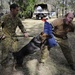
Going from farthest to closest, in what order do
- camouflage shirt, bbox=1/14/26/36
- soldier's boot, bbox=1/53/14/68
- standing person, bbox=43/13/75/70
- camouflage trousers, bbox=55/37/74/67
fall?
camouflage trousers, bbox=55/37/74/67 → standing person, bbox=43/13/75/70 → camouflage shirt, bbox=1/14/26/36 → soldier's boot, bbox=1/53/14/68

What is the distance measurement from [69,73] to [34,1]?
3338 cm

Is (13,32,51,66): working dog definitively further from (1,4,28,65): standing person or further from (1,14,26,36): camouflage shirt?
(1,14,26,36): camouflage shirt

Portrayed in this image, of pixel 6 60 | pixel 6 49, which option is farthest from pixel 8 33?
pixel 6 60

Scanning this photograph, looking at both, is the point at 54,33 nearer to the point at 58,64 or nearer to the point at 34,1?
the point at 58,64

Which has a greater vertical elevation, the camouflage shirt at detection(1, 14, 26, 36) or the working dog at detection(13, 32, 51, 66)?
the camouflage shirt at detection(1, 14, 26, 36)

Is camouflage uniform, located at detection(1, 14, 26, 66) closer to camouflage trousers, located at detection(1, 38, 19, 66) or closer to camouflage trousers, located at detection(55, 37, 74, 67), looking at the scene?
camouflage trousers, located at detection(1, 38, 19, 66)

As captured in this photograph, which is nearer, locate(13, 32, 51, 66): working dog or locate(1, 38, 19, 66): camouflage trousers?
locate(13, 32, 51, 66): working dog

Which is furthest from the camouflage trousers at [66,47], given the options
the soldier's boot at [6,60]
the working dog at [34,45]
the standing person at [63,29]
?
the soldier's boot at [6,60]

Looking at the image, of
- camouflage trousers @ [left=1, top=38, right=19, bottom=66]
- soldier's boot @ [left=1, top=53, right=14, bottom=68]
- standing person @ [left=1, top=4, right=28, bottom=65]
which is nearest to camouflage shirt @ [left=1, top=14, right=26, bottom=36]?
standing person @ [left=1, top=4, right=28, bottom=65]

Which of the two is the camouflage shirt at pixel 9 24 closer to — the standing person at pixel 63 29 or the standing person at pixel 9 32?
the standing person at pixel 9 32

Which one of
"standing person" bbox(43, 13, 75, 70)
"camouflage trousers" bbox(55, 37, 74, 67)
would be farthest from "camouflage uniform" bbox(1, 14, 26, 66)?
"camouflage trousers" bbox(55, 37, 74, 67)

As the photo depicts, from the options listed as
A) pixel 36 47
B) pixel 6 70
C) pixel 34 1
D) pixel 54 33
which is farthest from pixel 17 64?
pixel 34 1

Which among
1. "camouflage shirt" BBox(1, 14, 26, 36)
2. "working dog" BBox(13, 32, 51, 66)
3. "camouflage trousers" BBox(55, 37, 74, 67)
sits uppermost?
"camouflage shirt" BBox(1, 14, 26, 36)

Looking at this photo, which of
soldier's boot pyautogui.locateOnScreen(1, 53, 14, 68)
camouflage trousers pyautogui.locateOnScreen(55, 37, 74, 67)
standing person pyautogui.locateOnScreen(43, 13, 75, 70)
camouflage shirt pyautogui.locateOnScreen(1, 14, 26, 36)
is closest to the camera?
soldier's boot pyautogui.locateOnScreen(1, 53, 14, 68)
